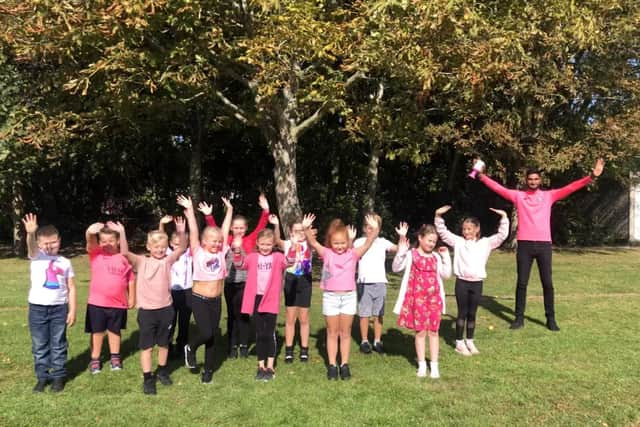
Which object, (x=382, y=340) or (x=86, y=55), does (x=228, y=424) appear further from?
(x=86, y=55)

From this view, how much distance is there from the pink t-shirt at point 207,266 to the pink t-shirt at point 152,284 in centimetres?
29

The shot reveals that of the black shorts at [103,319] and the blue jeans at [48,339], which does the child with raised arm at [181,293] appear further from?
the blue jeans at [48,339]

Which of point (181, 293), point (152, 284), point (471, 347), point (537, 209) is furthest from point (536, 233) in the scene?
point (152, 284)

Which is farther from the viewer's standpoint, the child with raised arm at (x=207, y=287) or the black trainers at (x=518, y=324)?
the black trainers at (x=518, y=324)

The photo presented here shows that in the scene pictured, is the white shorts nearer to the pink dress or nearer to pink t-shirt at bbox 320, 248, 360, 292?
pink t-shirt at bbox 320, 248, 360, 292

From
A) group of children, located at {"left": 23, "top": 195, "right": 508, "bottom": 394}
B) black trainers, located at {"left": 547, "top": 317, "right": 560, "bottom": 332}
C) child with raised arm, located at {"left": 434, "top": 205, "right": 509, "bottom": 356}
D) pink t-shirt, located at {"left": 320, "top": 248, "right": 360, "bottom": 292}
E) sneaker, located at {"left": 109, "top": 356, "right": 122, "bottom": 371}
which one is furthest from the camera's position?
black trainers, located at {"left": 547, "top": 317, "right": 560, "bottom": 332}

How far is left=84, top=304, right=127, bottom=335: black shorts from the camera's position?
Answer: 541cm

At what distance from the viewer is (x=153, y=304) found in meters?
4.98

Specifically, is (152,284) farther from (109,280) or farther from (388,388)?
(388,388)

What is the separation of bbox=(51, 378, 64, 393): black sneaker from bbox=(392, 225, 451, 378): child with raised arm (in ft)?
10.6

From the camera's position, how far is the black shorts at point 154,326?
494cm

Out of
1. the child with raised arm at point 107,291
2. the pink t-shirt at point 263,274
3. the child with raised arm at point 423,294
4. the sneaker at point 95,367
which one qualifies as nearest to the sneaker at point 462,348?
the child with raised arm at point 423,294

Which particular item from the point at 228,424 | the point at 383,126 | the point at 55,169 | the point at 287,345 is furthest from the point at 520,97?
the point at 55,169

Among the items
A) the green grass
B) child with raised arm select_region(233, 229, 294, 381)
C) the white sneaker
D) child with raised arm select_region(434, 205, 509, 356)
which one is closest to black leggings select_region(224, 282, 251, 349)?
the green grass
